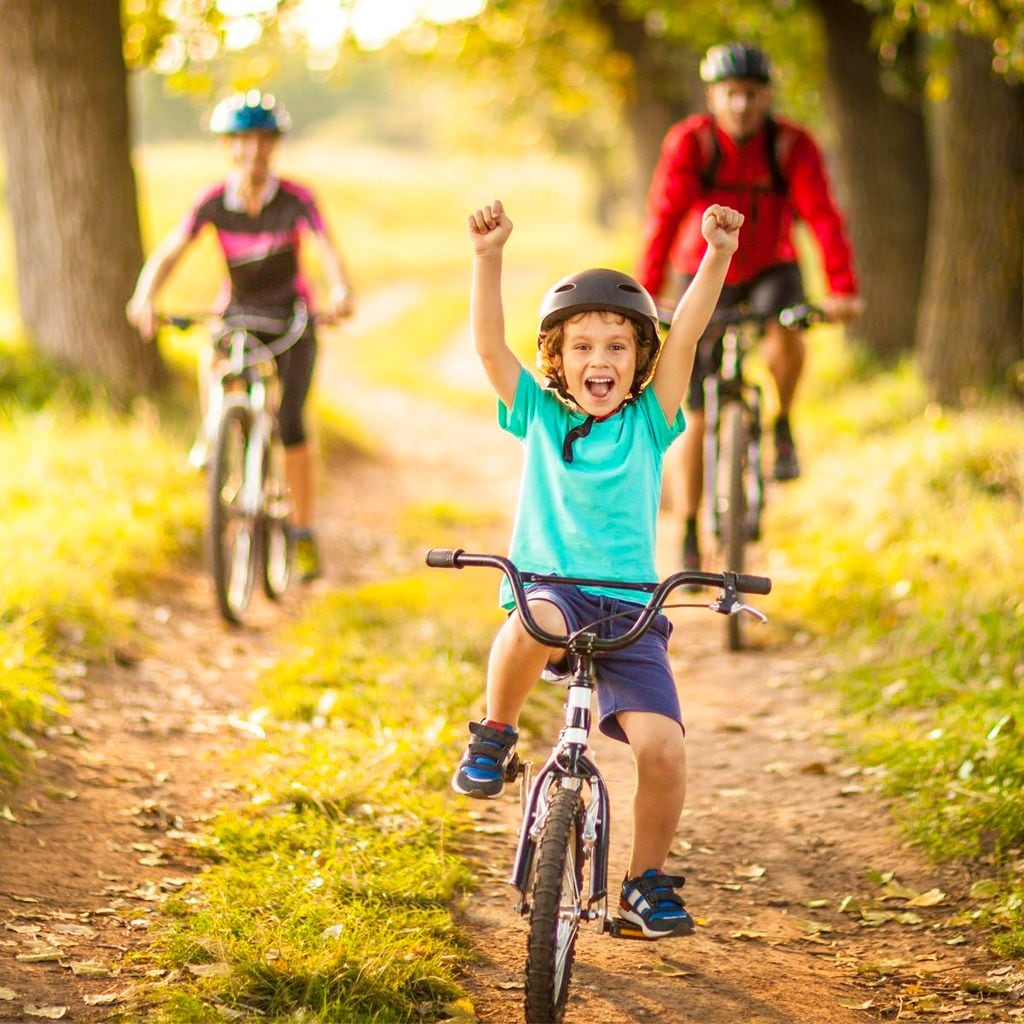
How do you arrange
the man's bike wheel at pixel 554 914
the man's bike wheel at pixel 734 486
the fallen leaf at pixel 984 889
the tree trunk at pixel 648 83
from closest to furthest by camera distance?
the man's bike wheel at pixel 554 914 < the fallen leaf at pixel 984 889 < the man's bike wheel at pixel 734 486 < the tree trunk at pixel 648 83

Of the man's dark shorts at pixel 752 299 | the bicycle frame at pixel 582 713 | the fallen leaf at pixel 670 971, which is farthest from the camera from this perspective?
the man's dark shorts at pixel 752 299

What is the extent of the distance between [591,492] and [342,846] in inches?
61.1

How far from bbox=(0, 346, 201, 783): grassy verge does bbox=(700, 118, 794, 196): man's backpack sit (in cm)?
342

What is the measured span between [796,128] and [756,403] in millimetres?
1316

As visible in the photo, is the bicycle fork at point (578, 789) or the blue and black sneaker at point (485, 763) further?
the blue and black sneaker at point (485, 763)

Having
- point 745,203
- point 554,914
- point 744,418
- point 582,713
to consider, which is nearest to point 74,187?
point 745,203

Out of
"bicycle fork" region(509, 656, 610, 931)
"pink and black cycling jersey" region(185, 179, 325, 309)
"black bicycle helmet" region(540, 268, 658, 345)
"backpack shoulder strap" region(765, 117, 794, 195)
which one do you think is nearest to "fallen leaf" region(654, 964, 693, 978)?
"bicycle fork" region(509, 656, 610, 931)

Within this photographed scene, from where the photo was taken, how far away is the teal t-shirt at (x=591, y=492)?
373cm

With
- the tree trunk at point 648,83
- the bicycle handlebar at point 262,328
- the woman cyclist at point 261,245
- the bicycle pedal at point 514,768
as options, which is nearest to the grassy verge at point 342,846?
the bicycle pedal at point 514,768

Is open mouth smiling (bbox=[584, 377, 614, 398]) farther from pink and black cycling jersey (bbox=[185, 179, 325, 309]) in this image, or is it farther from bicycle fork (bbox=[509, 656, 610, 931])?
pink and black cycling jersey (bbox=[185, 179, 325, 309])

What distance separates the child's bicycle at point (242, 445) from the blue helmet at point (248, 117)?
0.90 m

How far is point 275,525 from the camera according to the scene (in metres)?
7.64

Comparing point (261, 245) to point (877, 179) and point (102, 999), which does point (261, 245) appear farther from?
point (877, 179)

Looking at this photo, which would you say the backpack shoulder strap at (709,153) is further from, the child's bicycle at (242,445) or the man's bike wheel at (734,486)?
the child's bicycle at (242,445)
